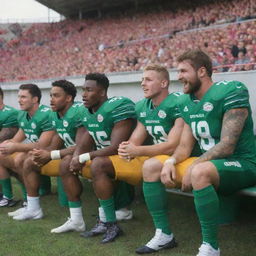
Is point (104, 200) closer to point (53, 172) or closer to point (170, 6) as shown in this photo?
point (53, 172)

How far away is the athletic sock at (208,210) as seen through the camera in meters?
2.78

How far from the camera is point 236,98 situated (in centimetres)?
300

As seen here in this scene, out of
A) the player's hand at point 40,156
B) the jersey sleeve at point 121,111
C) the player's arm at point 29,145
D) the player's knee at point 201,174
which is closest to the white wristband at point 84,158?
the jersey sleeve at point 121,111

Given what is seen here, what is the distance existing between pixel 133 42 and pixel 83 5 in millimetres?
7863

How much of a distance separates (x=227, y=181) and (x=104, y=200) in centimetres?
113

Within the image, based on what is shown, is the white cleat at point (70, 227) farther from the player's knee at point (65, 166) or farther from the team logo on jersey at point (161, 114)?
the team logo on jersey at point (161, 114)

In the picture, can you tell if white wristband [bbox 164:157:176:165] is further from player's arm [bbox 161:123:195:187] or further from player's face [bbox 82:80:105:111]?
player's face [bbox 82:80:105:111]

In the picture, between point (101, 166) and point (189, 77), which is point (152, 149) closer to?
point (101, 166)

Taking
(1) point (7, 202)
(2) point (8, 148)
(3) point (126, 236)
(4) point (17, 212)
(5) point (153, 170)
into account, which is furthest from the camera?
(1) point (7, 202)

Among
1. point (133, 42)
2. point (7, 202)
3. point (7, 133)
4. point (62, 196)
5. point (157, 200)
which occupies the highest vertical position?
point (133, 42)

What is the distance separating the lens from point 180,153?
3277mm

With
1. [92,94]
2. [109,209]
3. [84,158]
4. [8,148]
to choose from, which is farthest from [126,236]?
[8,148]

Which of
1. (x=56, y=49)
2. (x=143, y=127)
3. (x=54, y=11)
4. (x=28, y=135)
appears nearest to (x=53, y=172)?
(x=28, y=135)

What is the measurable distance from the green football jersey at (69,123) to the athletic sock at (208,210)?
174 centimetres
